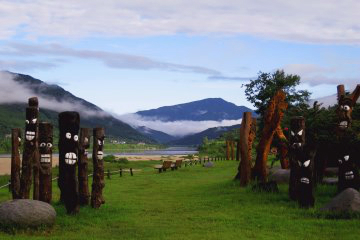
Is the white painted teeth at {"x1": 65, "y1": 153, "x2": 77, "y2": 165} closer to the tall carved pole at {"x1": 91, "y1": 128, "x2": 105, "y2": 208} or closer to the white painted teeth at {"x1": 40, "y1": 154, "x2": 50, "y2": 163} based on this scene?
the white painted teeth at {"x1": 40, "y1": 154, "x2": 50, "y2": 163}

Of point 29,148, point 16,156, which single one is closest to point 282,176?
point 16,156

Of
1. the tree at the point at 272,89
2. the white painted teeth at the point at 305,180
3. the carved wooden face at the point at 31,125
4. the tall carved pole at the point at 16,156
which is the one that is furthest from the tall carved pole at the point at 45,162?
the tree at the point at 272,89

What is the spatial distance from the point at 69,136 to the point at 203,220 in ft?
18.4

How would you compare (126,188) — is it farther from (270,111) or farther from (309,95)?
(309,95)

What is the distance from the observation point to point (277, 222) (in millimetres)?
16016

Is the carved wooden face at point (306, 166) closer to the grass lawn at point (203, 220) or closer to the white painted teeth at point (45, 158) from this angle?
the grass lawn at point (203, 220)

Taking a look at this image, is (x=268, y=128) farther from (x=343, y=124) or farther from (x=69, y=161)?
(x=69, y=161)

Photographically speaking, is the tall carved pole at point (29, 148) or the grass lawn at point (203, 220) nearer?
the grass lawn at point (203, 220)

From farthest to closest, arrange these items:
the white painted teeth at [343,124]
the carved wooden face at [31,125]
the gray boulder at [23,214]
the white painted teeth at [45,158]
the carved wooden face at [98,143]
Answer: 1. the white painted teeth at [343,124]
2. the carved wooden face at [98,143]
3. the white painted teeth at [45,158]
4. the carved wooden face at [31,125]
5. the gray boulder at [23,214]

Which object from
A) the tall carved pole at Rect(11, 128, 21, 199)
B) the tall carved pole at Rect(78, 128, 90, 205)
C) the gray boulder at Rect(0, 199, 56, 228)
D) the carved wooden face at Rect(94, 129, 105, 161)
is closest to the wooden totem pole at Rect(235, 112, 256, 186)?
the carved wooden face at Rect(94, 129, 105, 161)

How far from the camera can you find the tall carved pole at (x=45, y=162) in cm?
1817

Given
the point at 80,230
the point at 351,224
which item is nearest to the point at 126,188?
the point at 80,230

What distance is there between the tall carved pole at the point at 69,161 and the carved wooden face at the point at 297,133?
28.3 ft

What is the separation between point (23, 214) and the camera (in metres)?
14.1
